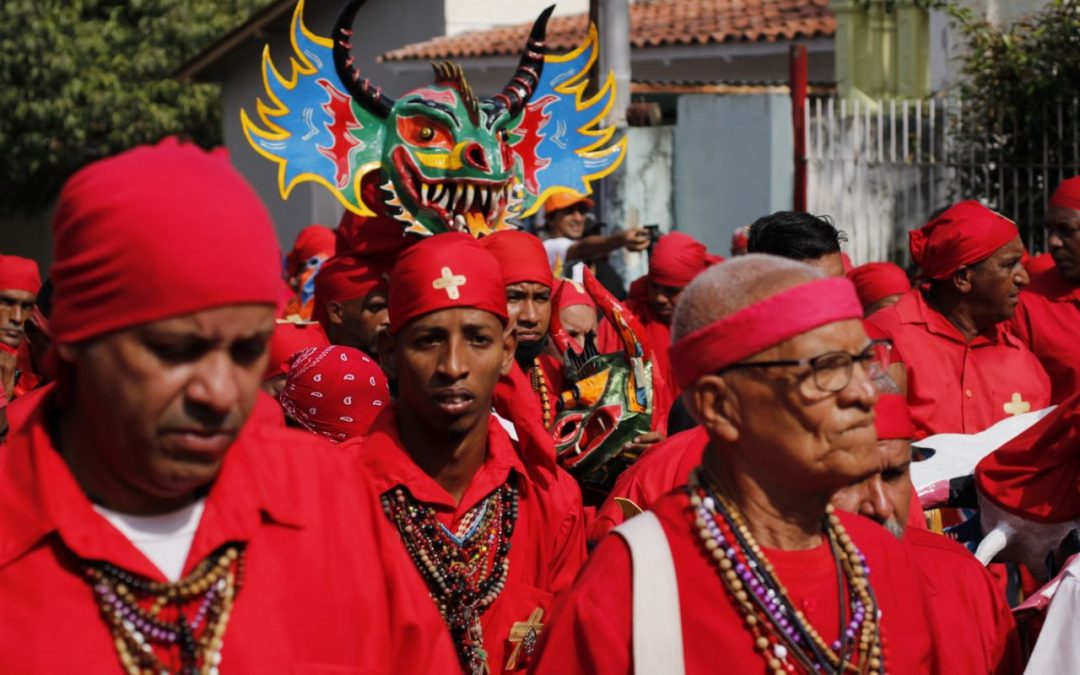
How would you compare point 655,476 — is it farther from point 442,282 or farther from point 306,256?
point 306,256

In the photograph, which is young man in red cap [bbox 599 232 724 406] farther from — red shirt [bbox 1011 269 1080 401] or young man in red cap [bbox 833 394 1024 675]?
young man in red cap [bbox 833 394 1024 675]

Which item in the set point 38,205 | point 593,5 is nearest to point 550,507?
point 593,5

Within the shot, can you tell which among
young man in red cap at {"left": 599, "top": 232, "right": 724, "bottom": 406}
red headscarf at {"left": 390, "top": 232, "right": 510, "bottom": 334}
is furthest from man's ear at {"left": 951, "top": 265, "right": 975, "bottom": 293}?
red headscarf at {"left": 390, "top": 232, "right": 510, "bottom": 334}

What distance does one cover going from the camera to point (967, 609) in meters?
4.23

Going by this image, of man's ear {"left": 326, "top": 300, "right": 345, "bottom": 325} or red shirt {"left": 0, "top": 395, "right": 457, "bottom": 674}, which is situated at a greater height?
red shirt {"left": 0, "top": 395, "right": 457, "bottom": 674}

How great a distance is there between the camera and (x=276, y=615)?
9.93 ft

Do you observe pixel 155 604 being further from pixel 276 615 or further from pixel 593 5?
pixel 593 5

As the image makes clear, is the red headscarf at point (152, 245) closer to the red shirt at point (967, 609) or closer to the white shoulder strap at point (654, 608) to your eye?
the white shoulder strap at point (654, 608)

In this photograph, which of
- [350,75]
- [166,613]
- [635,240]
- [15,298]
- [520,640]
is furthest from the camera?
[635,240]

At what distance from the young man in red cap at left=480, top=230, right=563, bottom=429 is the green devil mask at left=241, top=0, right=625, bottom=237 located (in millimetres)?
219

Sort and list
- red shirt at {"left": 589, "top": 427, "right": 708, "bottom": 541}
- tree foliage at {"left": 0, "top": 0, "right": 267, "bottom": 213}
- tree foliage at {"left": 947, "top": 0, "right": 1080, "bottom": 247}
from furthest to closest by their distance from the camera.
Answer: tree foliage at {"left": 0, "top": 0, "right": 267, "bottom": 213}
tree foliage at {"left": 947, "top": 0, "right": 1080, "bottom": 247}
red shirt at {"left": 589, "top": 427, "right": 708, "bottom": 541}

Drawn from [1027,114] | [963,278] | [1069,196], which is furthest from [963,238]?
[1027,114]

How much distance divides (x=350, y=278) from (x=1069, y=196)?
3.71 meters

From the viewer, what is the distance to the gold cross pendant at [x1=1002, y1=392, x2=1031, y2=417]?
7.78 m
